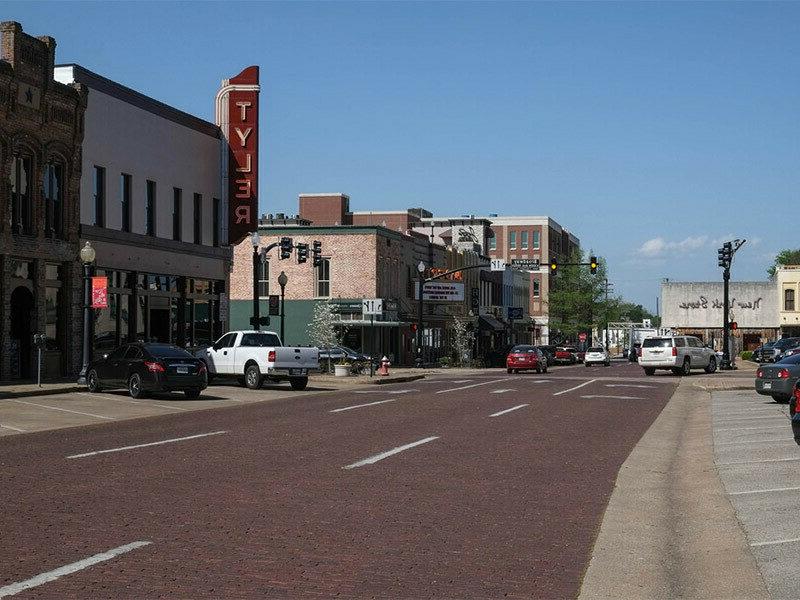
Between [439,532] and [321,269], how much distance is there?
62150mm

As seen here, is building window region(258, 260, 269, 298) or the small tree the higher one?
building window region(258, 260, 269, 298)

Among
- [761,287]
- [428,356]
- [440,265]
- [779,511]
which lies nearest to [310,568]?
[779,511]

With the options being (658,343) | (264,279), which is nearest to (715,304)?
(264,279)

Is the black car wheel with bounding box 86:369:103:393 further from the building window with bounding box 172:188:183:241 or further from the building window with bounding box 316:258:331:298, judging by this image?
the building window with bounding box 316:258:331:298

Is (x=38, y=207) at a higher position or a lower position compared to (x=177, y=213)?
lower

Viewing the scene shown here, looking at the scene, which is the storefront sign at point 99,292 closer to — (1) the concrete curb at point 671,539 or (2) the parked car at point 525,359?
(1) the concrete curb at point 671,539

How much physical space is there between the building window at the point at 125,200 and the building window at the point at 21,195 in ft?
18.9

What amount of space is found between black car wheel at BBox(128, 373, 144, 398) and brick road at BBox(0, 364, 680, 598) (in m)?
8.63

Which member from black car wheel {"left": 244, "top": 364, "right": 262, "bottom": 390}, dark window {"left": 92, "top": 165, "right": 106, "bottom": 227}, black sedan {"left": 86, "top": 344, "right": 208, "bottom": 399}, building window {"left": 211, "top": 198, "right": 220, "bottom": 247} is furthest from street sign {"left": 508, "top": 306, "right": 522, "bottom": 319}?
black sedan {"left": 86, "top": 344, "right": 208, "bottom": 399}

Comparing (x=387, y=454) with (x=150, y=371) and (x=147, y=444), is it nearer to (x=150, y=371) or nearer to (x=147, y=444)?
(x=147, y=444)

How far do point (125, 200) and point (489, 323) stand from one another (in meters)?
61.4

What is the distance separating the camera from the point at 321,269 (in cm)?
7138

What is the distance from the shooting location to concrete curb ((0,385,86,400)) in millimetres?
28344

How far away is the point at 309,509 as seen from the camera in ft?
34.9
